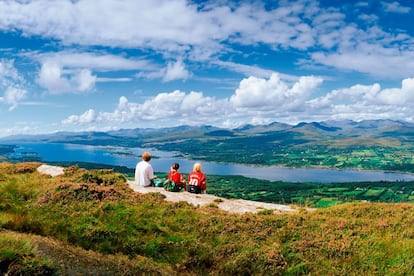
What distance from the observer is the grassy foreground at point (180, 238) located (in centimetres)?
1054

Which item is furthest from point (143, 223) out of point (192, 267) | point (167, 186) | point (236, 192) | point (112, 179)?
point (236, 192)

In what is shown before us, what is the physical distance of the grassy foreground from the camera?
10.5 metres

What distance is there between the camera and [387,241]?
1344 cm

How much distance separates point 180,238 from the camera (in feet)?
43.7

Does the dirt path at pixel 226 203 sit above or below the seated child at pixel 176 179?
below

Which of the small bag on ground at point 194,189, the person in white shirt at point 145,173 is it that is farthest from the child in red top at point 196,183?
the person in white shirt at point 145,173

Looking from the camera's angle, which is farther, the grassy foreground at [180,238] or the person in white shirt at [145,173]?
the person in white shirt at [145,173]

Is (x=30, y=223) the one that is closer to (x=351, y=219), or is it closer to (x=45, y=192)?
(x=45, y=192)

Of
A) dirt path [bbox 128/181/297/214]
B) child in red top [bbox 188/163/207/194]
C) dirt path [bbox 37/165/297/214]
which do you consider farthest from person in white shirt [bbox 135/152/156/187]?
child in red top [bbox 188/163/207/194]

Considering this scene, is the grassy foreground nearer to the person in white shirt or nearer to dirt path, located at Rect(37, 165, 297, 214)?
dirt path, located at Rect(37, 165, 297, 214)

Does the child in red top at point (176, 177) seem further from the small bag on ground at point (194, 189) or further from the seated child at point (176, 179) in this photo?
the small bag on ground at point (194, 189)

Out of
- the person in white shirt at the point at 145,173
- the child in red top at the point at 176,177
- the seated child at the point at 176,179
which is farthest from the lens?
the person in white shirt at the point at 145,173

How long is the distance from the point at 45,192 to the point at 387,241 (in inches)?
656

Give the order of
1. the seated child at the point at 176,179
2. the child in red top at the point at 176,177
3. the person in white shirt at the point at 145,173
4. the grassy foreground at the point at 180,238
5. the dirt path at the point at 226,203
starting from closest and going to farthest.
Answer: the grassy foreground at the point at 180,238 < the dirt path at the point at 226,203 < the seated child at the point at 176,179 < the child in red top at the point at 176,177 < the person in white shirt at the point at 145,173
